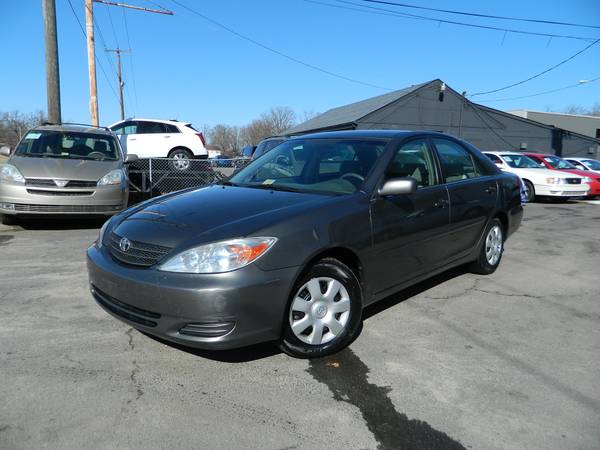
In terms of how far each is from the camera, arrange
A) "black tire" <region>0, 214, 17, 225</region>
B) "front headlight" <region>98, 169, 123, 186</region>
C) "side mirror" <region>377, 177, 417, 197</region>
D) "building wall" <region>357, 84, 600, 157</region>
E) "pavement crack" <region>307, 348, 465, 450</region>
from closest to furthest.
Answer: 1. "pavement crack" <region>307, 348, 465, 450</region>
2. "side mirror" <region>377, 177, 417, 197</region>
3. "front headlight" <region>98, 169, 123, 186</region>
4. "black tire" <region>0, 214, 17, 225</region>
5. "building wall" <region>357, 84, 600, 157</region>

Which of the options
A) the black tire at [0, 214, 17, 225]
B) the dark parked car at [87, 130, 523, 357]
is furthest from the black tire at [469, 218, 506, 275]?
the black tire at [0, 214, 17, 225]

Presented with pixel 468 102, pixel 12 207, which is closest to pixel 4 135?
pixel 468 102

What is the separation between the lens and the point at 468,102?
27.4m

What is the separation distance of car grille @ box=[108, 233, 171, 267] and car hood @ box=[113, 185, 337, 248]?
0.04 m

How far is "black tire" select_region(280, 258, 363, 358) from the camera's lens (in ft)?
9.75

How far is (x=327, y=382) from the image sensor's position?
2.85 metres

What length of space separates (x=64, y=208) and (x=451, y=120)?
24589 mm

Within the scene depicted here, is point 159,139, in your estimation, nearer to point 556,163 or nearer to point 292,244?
point 292,244

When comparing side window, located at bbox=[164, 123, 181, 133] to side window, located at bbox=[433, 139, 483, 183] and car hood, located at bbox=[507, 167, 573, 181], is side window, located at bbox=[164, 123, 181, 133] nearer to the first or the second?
side window, located at bbox=[433, 139, 483, 183]

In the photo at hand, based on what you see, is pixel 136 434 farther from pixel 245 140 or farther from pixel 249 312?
pixel 245 140

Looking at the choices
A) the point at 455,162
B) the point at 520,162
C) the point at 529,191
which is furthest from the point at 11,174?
the point at 520,162

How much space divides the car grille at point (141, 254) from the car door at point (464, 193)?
2.66 meters

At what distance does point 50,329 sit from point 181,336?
4.76 feet

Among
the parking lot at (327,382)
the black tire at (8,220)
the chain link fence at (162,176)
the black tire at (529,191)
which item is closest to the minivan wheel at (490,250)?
the parking lot at (327,382)
